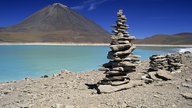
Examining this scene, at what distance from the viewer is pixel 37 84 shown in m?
12.7

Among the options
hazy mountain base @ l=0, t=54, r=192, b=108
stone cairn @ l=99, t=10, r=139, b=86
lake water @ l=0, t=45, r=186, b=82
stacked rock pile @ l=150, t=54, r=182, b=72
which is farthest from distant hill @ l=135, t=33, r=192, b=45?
hazy mountain base @ l=0, t=54, r=192, b=108

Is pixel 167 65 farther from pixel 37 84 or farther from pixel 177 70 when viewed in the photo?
pixel 37 84

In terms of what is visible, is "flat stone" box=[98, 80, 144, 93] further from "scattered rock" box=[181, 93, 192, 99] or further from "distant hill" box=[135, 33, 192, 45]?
"distant hill" box=[135, 33, 192, 45]

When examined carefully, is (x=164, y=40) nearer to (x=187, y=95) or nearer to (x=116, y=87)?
(x=116, y=87)

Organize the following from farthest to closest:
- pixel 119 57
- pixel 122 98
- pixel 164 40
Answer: pixel 164 40, pixel 119 57, pixel 122 98

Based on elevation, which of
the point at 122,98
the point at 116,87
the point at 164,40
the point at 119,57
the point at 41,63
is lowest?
the point at 164,40

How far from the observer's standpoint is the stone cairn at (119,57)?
951 cm

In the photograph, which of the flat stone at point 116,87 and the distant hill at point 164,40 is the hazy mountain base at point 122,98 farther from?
Result: the distant hill at point 164,40

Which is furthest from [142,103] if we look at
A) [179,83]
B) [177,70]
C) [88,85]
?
[177,70]

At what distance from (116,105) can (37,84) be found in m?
6.00

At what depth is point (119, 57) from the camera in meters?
10.1

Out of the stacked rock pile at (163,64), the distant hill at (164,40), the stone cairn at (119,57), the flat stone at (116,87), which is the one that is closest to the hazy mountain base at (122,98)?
the flat stone at (116,87)

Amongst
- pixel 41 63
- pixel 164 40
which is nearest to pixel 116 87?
pixel 41 63

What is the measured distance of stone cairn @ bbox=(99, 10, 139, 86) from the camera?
9508mm
